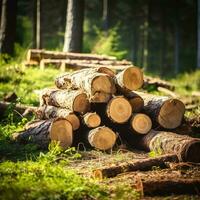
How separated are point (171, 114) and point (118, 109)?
124 cm

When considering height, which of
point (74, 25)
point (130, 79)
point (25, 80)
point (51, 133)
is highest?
point (74, 25)

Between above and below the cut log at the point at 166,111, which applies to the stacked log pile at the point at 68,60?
above

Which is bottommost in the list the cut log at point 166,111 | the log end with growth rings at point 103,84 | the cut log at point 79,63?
the cut log at point 166,111

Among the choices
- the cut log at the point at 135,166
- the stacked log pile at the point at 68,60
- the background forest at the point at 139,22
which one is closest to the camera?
the cut log at the point at 135,166

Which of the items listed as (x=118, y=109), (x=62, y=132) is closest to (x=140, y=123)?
(x=118, y=109)

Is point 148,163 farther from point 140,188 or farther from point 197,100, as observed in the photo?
point 197,100

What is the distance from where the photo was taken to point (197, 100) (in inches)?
607

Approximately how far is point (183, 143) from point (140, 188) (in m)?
2.05

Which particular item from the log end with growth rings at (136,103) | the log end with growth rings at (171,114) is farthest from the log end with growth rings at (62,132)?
the log end with growth rings at (171,114)

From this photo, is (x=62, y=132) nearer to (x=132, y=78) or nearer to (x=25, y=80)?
(x=132, y=78)

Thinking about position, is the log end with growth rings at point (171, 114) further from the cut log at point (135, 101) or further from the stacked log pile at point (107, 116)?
the cut log at point (135, 101)

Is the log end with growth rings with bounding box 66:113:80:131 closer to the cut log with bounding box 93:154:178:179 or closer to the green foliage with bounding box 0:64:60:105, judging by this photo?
the cut log with bounding box 93:154:178:179

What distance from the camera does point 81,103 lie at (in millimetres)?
9375

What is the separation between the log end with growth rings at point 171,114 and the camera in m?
9.34
